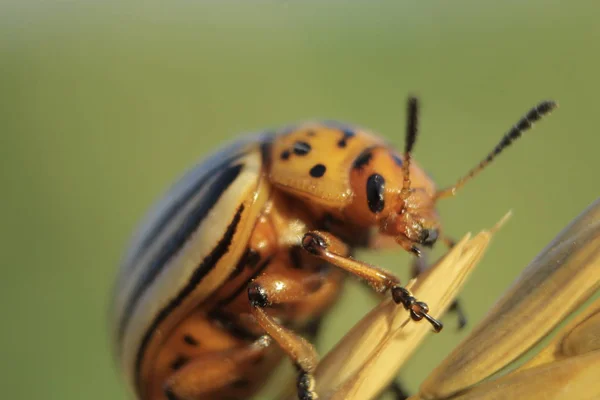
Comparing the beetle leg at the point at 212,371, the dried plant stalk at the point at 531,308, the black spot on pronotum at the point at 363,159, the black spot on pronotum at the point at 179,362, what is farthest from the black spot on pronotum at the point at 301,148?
the dried plant stalk at the point at 531,308

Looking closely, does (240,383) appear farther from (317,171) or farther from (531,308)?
(531,308)

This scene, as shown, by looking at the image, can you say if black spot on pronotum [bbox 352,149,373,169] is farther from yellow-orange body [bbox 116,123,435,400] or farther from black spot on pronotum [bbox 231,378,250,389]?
black spot on pronotum [bbox 231,378,250,389]

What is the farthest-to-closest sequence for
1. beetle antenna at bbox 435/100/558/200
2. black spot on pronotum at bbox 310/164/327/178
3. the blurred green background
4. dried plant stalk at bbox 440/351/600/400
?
the blurred green background, black spot on pronotum at bbox 310/164/327/178, beetle antenna at bbox 435/100/558/200, dried plant stalk at bbox 440/351/600/400

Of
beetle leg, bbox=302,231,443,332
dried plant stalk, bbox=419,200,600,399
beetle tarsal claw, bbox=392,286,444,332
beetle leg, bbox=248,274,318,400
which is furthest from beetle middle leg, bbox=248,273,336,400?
dried plant stalk, bbox=419,200,600,399

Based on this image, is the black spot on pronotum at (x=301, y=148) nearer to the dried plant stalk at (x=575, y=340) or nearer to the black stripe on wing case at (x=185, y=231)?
the black stripe on wing case at (x=185, y=231)

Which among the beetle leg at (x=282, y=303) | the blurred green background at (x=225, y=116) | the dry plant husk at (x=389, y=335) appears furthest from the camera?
the blurred green background at (x=225, y=116)
